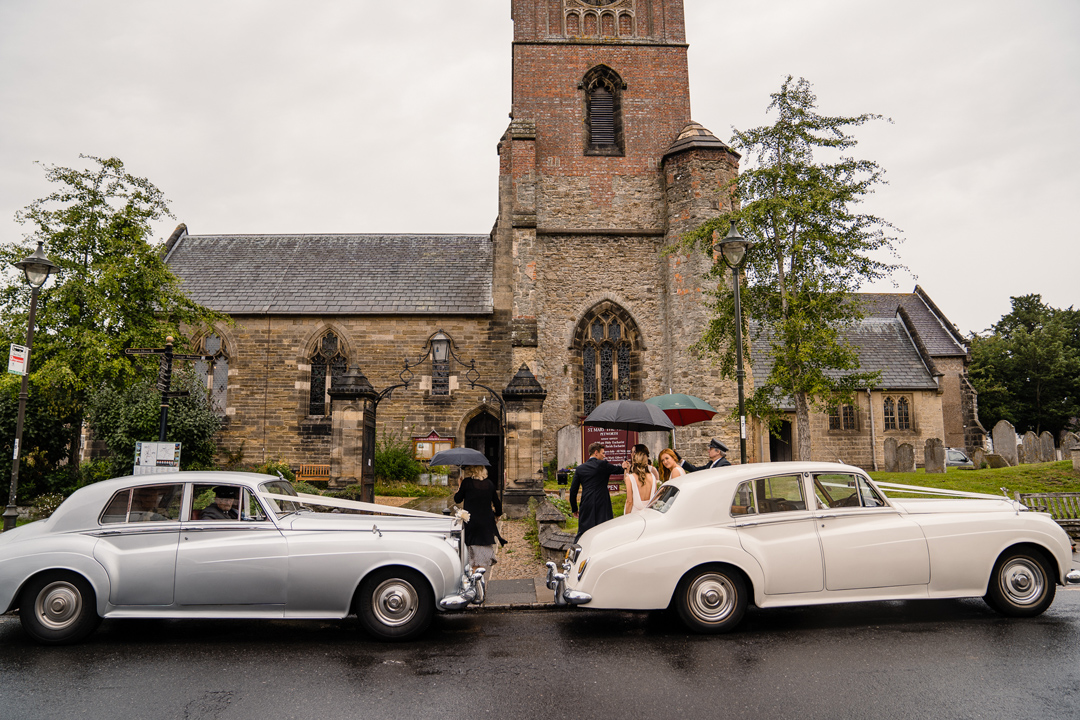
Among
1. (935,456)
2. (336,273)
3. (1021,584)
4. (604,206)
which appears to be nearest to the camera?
(1021,584)

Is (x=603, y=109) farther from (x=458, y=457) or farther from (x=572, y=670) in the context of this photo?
(x=572, y=670)

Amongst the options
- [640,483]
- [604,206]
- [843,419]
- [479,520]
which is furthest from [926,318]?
[479,520]

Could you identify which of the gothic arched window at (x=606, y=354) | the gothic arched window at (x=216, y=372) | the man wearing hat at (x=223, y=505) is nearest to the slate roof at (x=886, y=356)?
the gothic arched window at (x=606, y=354)

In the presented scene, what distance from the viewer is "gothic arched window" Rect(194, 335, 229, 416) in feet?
69.6

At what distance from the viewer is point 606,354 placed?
2038cm

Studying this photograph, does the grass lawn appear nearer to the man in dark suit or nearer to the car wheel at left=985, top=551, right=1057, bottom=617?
the car wheel at left=985, top=551, right=1057, bottom=617

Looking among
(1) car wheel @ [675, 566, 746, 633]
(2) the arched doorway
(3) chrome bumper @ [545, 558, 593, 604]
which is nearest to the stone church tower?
(2) the arched doorway

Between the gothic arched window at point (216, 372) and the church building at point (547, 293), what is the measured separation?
0.07 m

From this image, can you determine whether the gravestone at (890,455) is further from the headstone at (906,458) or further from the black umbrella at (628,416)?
the black umbrella at (628,416)

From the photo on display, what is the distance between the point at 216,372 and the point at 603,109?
16.2 meters

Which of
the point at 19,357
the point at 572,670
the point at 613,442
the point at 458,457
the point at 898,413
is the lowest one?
the point at 572,670

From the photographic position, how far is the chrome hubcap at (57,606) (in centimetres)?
560

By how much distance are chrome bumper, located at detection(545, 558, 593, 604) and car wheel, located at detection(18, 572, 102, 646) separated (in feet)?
13.8

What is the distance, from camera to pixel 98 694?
4461mm
